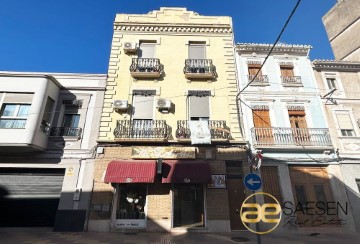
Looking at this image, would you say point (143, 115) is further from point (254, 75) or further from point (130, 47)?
point (254, 75)

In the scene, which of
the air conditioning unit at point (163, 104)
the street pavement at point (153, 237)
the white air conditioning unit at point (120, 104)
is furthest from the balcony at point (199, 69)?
the street pavement at point (153, 237)

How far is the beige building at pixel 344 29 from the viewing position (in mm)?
20188

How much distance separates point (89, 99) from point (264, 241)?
36.3ft

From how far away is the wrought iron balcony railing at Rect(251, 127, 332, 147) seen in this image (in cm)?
1145

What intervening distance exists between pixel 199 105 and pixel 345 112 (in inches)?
347

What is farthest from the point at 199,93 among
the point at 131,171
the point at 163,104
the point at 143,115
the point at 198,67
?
the point at 131,171

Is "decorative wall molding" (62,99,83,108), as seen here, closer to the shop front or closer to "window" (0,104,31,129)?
"window" (0,104,31,129)

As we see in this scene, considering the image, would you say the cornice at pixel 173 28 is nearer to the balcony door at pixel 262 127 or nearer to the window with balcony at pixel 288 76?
the window with balcony at pixel 288 76

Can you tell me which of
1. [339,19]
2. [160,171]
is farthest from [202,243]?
[339,19]

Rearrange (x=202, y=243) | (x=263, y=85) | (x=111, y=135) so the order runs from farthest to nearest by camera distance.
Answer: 1. (x=263, y=85)
2. (x=111, y=135)
3. (x=202, y=243)

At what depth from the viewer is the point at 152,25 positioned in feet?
46.2

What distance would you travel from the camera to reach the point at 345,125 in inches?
485

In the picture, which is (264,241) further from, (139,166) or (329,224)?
(139,166)

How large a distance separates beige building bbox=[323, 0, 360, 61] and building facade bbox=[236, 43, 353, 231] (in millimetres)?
10504
